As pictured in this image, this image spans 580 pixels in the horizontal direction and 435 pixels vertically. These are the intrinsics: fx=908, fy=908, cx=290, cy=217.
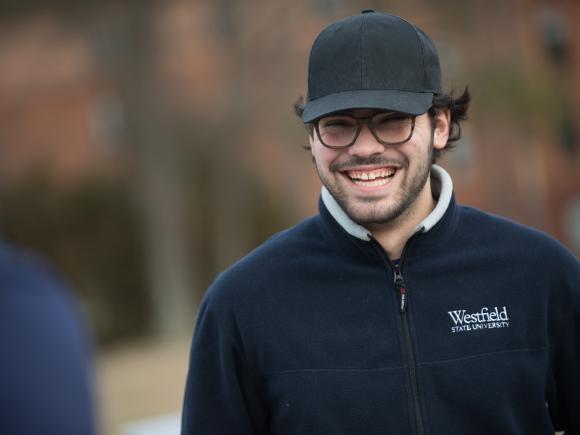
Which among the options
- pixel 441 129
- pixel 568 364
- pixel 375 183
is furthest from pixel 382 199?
pixel 568 364

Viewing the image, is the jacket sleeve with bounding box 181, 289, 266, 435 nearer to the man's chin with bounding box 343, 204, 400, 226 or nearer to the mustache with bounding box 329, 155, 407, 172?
the man's chin with bounding box 343, 204, 400, 226

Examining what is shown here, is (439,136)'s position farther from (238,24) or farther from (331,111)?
(238,24)

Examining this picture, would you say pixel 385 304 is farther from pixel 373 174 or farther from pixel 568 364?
pixel 568 364

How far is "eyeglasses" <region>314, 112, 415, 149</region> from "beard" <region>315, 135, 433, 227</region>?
61 mm

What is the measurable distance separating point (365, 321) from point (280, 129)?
15.1 metres

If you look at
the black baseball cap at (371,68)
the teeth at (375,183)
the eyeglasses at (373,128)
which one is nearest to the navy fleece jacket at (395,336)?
the teeth at (375,183)

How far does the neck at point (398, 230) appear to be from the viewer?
292cm

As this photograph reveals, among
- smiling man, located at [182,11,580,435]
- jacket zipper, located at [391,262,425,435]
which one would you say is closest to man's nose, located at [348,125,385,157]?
smiling man, located at [182,11,580,435]

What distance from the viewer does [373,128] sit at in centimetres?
287

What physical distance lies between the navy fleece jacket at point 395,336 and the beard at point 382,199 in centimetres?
6

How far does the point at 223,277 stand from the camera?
301 centimetres

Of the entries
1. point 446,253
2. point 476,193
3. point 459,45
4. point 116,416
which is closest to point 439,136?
point 446,253

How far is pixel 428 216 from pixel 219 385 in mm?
871

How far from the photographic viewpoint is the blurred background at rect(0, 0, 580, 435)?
17.6 m
